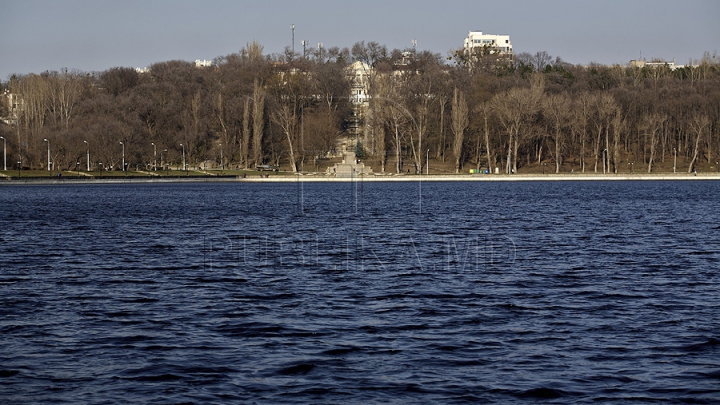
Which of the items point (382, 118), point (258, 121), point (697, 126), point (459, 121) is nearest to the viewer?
point (459, 121)

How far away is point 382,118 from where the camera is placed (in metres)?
114

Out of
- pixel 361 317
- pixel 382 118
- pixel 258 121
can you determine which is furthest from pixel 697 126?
pixel 361 317

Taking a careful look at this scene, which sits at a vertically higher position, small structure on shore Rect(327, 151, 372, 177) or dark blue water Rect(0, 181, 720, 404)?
small structure on shore Rect(327, 151, 372, 177)

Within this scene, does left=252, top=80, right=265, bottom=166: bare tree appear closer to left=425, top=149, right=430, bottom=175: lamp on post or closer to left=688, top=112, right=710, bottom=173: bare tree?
left=425, top=149, right=430, bottom=175: lamp on post

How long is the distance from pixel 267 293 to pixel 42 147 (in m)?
103

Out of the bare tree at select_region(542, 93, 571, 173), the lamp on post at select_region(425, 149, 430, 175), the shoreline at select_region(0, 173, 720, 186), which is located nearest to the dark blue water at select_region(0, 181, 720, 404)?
the shoreline at select_region(0, 173, 720, 186)

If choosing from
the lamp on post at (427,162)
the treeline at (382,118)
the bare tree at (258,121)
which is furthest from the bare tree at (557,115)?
the bare tree at (258,121)

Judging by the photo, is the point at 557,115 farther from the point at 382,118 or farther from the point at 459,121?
the point at 382,118

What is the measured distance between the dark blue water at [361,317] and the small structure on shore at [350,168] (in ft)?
248

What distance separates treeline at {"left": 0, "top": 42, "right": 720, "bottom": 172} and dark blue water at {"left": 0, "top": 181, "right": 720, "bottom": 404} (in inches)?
3007

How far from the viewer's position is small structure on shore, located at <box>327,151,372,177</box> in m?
116

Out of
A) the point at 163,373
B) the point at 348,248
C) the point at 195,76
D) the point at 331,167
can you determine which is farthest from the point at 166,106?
the point at 163,373

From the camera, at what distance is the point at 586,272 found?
84.7ft

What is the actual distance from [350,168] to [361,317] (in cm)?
9842
